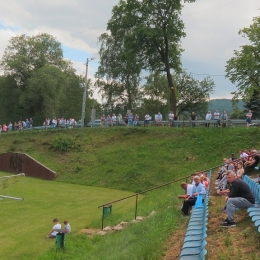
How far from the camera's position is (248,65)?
128 ft

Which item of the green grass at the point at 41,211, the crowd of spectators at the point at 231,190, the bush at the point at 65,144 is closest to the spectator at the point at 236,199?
the crowd of spectators at the point at 231,190

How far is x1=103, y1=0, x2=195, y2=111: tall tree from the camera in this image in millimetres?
44469

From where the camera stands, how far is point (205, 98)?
78.8m

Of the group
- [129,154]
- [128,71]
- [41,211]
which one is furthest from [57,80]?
[41,211]

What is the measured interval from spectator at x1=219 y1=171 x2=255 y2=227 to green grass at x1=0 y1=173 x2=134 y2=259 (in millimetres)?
7613

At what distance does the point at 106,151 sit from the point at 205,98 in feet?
147

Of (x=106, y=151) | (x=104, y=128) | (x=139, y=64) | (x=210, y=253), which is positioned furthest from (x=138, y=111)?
(x=210, y=253)

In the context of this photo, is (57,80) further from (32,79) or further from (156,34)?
(156,34)

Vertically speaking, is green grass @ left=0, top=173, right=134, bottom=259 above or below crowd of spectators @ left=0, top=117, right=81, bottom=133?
below

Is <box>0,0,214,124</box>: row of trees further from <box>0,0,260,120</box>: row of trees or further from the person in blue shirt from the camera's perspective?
the person in blue shirt

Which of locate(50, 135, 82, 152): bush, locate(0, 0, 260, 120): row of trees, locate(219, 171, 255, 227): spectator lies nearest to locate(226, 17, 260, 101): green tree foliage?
locate(0, 0, 260, 120): row of trees

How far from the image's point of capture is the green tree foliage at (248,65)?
39.2 metres

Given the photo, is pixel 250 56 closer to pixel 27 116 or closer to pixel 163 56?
pixel 163 56

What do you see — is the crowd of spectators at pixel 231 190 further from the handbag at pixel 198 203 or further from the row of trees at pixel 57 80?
the row of trees at pixel 57 80
